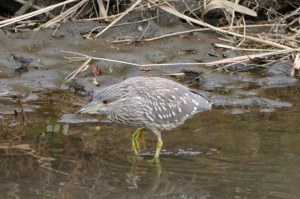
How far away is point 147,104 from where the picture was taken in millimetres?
8617

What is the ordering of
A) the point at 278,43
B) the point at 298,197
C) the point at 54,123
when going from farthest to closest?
the point at 278,43 < the point at 54,123 < the point at 298,197

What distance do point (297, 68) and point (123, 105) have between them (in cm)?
384

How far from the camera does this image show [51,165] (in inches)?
307

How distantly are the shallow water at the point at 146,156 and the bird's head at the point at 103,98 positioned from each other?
1.42 ft

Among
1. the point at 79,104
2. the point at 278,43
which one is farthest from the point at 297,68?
the point at 79,104

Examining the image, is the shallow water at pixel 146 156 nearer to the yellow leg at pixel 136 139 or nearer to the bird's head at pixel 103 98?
the yellow leg at pixel 136 139

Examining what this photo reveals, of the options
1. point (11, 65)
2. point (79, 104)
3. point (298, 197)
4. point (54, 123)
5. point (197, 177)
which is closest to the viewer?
point (298, 197)

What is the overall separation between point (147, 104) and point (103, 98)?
50 cm

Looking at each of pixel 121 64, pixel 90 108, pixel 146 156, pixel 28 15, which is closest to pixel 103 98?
pixel 90 108

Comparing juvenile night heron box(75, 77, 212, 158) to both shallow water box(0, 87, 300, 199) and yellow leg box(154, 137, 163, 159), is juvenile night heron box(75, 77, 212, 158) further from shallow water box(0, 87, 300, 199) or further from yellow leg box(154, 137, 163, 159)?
shallow water box(0, 87, 300, 199)

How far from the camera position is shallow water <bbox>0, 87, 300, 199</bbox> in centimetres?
706

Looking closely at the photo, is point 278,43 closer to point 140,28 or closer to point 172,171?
point 140,28

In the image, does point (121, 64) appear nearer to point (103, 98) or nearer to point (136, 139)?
point (136, 139)

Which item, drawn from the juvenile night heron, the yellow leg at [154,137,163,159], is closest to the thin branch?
the juvenile night heron
